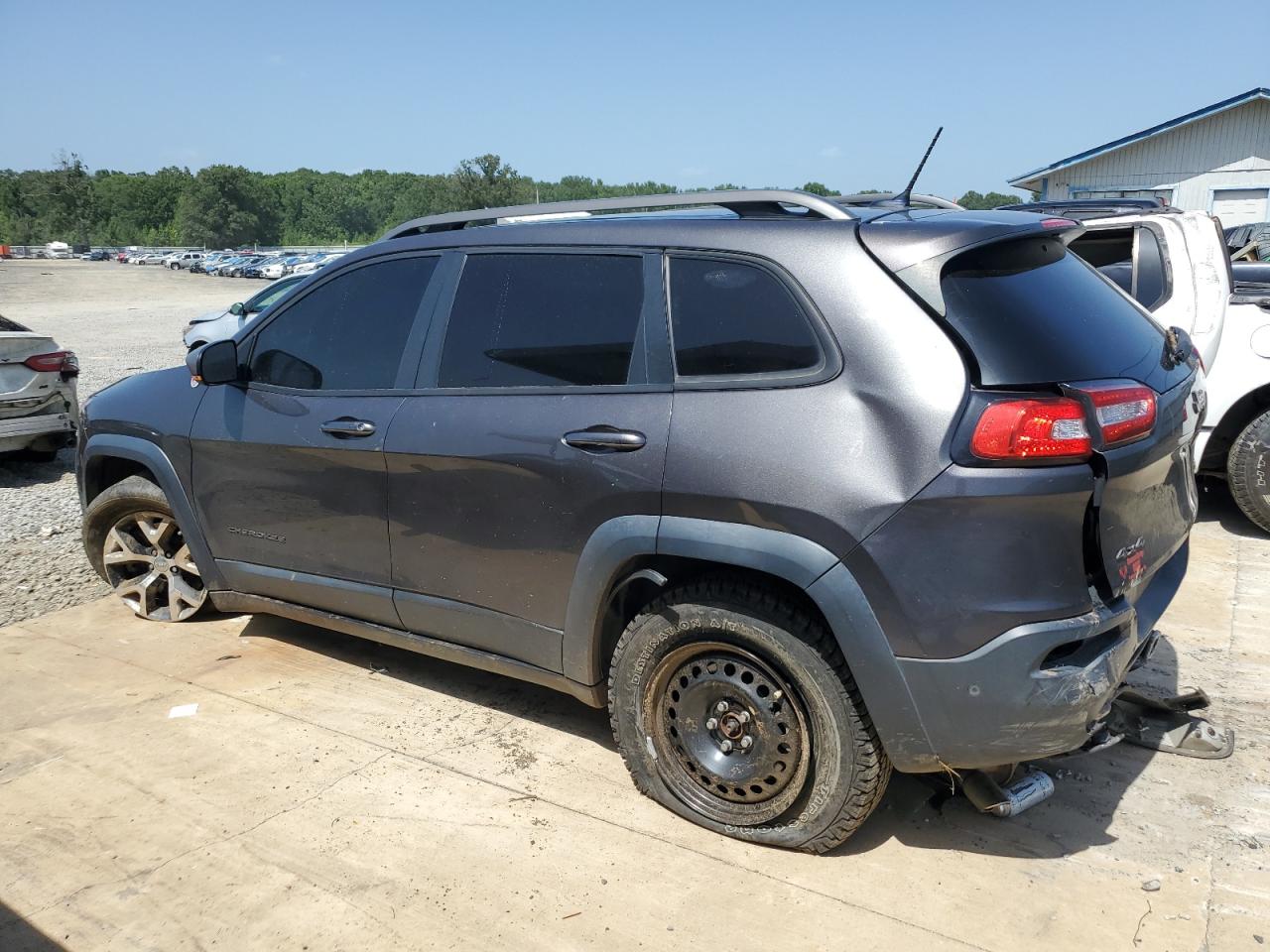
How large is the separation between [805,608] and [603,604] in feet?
2.31

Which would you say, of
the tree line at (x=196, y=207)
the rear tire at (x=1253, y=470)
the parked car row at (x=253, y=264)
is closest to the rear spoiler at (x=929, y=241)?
the rear tire at (x=1253, y=470)

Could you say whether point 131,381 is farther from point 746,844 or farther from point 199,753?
point 746,844

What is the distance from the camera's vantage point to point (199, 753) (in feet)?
12.5

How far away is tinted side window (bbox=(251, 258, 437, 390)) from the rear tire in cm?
513

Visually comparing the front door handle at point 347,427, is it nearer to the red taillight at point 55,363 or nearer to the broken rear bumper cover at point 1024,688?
the broken rear bumper cover at point 1024,688

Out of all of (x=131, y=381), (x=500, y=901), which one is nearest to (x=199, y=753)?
(x=500, y=901)

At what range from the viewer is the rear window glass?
2666mm

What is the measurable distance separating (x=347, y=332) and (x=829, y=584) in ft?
7.69

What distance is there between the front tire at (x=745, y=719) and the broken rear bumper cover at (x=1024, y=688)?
25 centimetres

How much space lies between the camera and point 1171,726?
147 inches

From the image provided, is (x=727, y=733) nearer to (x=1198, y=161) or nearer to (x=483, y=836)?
(x=483, y=836)

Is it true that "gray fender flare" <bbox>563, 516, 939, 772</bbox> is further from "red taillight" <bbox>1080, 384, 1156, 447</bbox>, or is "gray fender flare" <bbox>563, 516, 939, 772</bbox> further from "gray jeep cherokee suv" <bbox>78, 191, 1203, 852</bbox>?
"red taillight" <bbox>1080, 384, 1156, 447</bbox>

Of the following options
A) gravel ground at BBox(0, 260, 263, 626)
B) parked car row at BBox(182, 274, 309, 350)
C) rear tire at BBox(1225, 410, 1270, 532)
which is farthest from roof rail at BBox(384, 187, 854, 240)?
parked car row at BBox(182, 274, 309, 350)

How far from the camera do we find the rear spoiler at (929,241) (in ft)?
8.96
